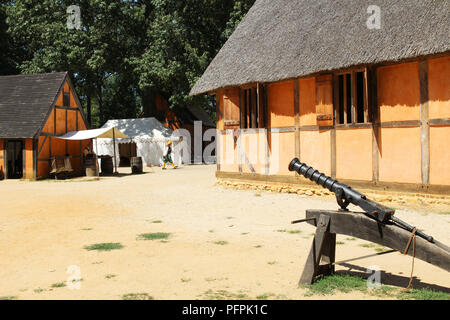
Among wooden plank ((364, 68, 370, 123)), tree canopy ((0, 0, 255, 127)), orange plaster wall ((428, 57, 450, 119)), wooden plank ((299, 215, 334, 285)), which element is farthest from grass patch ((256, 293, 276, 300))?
tree canopy ((0, 0, 255, 127))

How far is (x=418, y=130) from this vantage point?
10.4 meters

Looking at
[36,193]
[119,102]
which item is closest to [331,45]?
[36,193]

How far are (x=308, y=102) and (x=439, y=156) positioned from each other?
12.8 ft

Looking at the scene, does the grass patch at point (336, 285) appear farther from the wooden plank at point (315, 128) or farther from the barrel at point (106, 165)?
the barrel at point (106, 165)

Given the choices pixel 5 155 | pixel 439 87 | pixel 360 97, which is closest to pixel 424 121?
pixel 439 87

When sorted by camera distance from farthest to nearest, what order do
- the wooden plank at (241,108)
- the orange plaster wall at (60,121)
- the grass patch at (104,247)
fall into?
the orange plaster wall at (60,121) < the wooden plank at (241,108) < the grass patch at (104,247)

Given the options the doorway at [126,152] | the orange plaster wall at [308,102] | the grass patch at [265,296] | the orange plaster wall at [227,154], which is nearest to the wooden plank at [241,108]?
Answer: the orange plaster wall at [227,154]

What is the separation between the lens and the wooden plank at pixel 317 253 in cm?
465

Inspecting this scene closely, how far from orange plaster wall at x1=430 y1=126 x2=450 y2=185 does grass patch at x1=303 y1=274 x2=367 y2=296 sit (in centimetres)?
626

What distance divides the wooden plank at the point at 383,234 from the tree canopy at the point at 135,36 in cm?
2223

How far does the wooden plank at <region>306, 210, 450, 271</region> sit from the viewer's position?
397 centimetres

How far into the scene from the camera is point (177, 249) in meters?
6.47

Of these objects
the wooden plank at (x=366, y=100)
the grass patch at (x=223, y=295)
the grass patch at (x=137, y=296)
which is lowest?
the grass patch at (x=223, y=295)

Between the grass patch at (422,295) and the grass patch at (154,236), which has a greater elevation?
the grass patch at (154,236)
